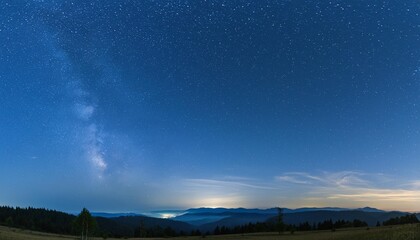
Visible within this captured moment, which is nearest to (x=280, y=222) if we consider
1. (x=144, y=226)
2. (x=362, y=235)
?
(x=362, y=235)

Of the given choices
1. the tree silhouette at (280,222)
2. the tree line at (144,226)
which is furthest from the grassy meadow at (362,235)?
the tree silhouette at (280,222)

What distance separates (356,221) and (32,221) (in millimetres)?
150683

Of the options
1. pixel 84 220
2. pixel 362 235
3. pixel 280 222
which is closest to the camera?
pixel 362 235

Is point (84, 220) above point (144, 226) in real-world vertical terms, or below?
above

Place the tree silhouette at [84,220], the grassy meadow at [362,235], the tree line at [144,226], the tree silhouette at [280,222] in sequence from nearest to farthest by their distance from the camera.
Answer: the grassy meadow at [362,235]
the tree silhouette at [84,220]
the tree line at [144,226]
the tree silhouette at [280,222]

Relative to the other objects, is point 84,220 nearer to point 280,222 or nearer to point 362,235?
point 362,235

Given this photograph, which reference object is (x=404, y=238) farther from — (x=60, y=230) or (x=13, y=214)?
(x=13, y=214)

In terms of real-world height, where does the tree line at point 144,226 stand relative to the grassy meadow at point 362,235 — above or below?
below

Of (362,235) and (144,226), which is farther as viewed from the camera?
(144,226)

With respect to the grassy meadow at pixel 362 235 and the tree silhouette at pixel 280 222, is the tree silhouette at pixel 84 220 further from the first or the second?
the tree silhouette at pixel 280 222

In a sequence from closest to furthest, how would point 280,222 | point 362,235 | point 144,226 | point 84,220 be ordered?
point 362,235
point 84,220
point 280,222
point 144,226

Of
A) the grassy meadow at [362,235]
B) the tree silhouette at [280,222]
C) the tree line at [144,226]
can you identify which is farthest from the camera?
the tree silhouette at [280,222]

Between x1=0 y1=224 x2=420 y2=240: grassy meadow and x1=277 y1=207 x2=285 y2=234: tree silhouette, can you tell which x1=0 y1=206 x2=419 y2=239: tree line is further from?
x1=0 y1=224 x2=420 y2=240: grassy meadow

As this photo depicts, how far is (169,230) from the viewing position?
170m
